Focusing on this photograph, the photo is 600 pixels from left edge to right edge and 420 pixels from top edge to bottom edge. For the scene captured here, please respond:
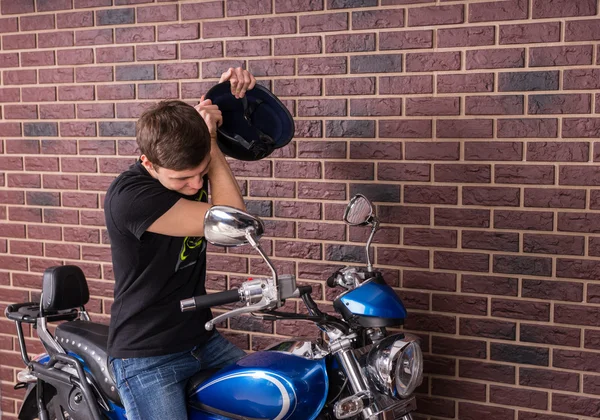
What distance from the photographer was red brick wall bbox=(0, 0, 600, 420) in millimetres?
2980

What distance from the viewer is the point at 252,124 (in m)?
2.97

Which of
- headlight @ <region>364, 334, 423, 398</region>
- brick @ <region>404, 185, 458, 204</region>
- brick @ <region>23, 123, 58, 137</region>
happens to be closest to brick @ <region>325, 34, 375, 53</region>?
brick @ <region>404, 185, 458, 204</region>

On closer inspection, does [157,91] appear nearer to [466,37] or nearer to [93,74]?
[93,74]

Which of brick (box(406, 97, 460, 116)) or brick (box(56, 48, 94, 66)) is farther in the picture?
brick (box(56, 48, 94, 66))

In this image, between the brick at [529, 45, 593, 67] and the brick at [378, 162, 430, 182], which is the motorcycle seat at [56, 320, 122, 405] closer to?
the brick at [378, 162, 430, 182]

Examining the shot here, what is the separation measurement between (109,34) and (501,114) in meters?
2.04

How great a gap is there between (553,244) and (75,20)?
2.65 metres

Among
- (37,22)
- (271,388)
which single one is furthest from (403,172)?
(37,22)

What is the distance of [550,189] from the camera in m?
3.00

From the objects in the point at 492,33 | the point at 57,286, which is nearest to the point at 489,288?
the point at 492,33

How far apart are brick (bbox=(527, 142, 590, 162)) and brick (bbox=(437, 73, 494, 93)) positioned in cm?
30

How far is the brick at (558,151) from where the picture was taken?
2943 mm

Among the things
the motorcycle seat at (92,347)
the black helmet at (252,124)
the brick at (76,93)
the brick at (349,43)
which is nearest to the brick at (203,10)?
the brick at (349,43)

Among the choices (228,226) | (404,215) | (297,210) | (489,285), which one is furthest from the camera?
(297,210)
